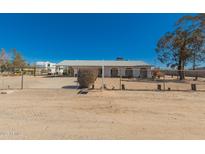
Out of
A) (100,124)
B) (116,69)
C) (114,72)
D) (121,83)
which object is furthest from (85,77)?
(114,72)

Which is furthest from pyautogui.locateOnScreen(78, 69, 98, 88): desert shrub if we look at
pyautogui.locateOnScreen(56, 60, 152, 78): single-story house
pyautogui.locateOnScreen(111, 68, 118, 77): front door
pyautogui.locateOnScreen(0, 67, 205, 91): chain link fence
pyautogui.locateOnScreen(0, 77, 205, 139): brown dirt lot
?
pyautogui.locateOnScreen(111, 68, 118, 77): front door

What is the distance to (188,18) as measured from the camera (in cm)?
2409

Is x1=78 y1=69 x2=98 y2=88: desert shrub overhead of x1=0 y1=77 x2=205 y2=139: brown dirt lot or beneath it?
overhead

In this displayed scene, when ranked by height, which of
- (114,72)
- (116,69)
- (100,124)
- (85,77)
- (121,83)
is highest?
(116,69)

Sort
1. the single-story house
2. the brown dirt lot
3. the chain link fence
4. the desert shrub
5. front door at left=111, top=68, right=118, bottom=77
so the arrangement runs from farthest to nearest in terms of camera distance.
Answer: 1. front door at left=111, top=68, right=118, bottom=77
2. the single-story house
3. the chain link fence
4. the desert shrub
5. the brown dirt lot

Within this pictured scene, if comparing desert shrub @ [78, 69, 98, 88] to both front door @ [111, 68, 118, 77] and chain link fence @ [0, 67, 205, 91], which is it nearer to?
chain link fence @ [0, 67, 205, 91]

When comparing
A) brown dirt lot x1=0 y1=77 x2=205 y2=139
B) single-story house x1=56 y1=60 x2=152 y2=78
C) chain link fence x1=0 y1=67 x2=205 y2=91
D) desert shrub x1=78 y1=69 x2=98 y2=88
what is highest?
single-story house x1=56 y1=60 x2=152 y2=78

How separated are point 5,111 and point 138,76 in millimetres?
31390

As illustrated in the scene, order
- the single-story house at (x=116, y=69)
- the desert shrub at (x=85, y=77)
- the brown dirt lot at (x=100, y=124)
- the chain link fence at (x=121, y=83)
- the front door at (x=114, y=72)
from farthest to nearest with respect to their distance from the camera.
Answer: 1. the front door at (x=114, y=72)
2. the single-story house at (x=116, y=69)
3. the chain link fence at (x=121, y=83)
4. the desert shrub at (x=85, y=77)
5. the brown dirt lot at (x=100, y=124)

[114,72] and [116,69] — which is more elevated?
[116,69]

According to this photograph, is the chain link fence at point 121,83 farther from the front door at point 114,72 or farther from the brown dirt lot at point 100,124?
the brown dirt lot at point 100,124

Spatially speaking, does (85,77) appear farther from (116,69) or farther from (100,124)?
(116,69)

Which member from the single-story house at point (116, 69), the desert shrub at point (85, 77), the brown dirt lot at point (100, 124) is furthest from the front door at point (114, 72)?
the brown dirt lot at point (100, 124)

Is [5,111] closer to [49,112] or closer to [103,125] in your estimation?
[49,112]
